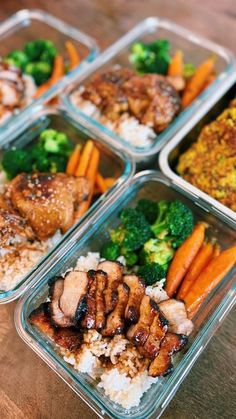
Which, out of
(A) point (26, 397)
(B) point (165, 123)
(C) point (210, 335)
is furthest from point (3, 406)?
(B) point (165, 123)

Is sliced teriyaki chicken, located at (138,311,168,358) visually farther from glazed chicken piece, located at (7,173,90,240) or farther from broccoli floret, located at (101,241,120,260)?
glazed chicken piece, located at (7,173,90,240)

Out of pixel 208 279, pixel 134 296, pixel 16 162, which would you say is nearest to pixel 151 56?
pixel 16 162

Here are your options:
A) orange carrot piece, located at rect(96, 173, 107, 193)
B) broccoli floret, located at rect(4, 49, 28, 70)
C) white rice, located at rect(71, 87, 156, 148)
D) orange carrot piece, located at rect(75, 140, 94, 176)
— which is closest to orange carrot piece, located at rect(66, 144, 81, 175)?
orange carrot piece, located at rect(75, 140, 94, 176)

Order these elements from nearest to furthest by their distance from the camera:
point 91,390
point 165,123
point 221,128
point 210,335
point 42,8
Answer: point 91,390
point 210,335
point 221,128
point 165,123
point 42,8

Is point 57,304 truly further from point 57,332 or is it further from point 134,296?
point 134,296

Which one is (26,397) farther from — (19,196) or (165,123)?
(165,123)
